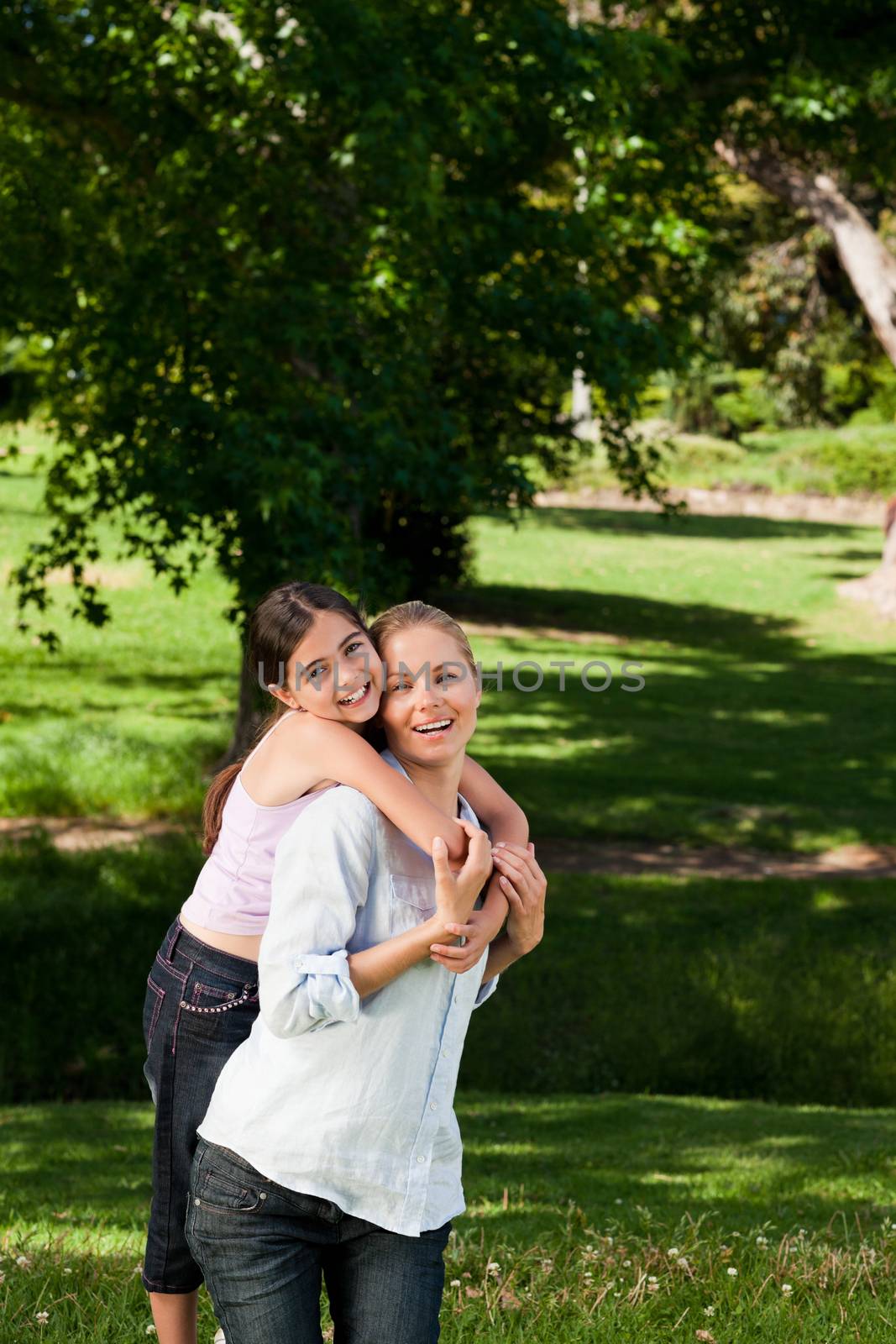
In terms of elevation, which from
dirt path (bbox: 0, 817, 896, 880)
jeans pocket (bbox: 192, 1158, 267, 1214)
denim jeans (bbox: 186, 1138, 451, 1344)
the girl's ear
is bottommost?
dirt path (bbox: 0, 817, 896, 880)

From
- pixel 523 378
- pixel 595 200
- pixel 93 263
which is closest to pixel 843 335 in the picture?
pixel 523 378

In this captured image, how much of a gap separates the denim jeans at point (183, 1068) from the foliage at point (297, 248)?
4.46m

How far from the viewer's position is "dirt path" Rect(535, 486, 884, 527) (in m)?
39.0

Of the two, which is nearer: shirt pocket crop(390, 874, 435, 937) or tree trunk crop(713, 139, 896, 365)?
shirt pocket crop(390, 874, 435, 937)

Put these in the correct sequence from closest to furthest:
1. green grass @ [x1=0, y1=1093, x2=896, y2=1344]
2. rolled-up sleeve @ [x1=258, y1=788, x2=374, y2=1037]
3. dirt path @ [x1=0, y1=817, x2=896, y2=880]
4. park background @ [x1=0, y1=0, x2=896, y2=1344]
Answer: rolled-up sleeve @ [x1=258, y1=788, x2=374, y2=1037] < green grass @ [x1=0, y1=1093, x2=896, y2=1344] < park background @ [x1=0, y1=0, x2=896, y2=1344] < dirt path @ [x1=0, y1=817, x2=896, y2=880]

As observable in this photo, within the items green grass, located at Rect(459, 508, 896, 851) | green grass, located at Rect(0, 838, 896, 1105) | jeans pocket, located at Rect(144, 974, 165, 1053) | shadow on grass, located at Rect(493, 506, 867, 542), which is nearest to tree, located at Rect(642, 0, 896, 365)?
green grass, located at Rect(459, 508, 896, 851)

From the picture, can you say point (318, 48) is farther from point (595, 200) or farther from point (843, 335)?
point (843, 335)

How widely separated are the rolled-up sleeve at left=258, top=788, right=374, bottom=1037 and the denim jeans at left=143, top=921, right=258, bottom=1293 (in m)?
0.52

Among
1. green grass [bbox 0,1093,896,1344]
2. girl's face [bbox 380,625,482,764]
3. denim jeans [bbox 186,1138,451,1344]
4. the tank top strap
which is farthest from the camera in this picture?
green grass [bbox 0,1093,896,1344]

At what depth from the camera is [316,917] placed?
2047mm

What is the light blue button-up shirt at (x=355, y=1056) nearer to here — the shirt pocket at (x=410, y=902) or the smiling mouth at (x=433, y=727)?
the shirt pocket at (x=410, y=902)

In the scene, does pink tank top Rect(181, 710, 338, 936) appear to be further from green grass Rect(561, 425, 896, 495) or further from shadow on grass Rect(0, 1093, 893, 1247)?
green grass Rect(561, 425, 896, 495)

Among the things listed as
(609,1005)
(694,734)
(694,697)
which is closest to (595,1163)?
(609,1005)

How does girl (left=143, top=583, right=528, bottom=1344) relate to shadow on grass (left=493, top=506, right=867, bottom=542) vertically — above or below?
below
